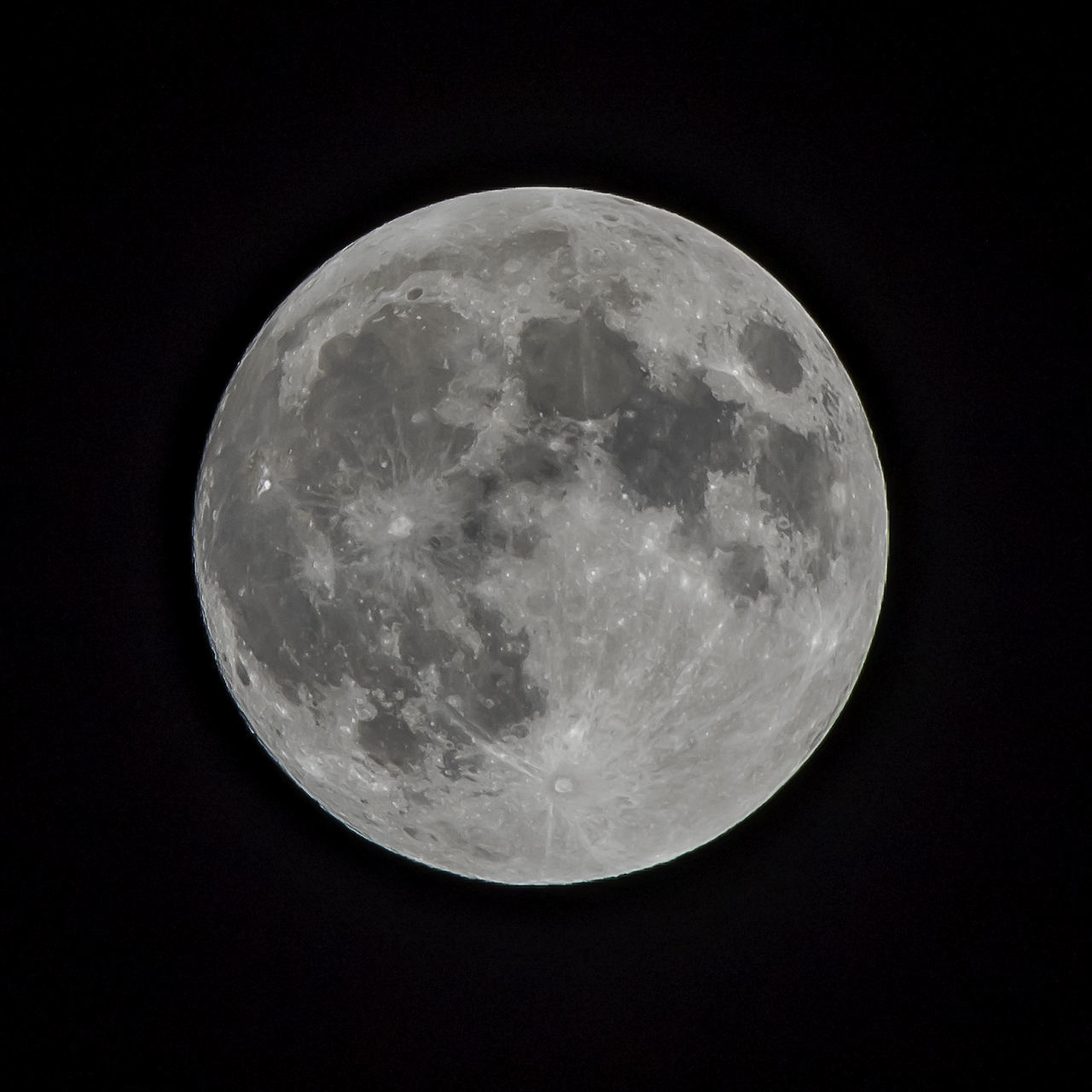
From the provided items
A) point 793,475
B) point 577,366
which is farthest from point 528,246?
point 793,475

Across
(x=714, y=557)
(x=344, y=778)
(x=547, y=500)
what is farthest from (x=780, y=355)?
(x=344, y=778)

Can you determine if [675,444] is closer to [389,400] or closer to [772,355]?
[772,355]

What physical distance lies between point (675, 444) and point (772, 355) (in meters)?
0.46

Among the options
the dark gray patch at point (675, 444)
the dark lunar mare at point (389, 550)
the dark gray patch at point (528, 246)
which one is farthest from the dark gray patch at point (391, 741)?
the dark gray patch at point (528, 246)

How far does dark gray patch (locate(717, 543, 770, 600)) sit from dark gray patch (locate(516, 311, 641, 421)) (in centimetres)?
48

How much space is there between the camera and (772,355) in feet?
9.86

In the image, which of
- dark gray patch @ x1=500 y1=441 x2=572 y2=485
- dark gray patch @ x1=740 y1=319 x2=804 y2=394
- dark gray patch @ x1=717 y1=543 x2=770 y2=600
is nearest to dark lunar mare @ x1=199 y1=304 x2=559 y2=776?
dark gray patch @ x1=500 y1=441 x2=572 y2=485

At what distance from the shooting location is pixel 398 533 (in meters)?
2.75

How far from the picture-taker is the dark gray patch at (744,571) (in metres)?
2.79

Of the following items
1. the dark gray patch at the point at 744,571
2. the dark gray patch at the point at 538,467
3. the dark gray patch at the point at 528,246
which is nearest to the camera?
the dark gray patch at the point at 538,467

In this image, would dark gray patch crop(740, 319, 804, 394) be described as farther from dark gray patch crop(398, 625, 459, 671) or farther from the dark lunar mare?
dark gray patch crop(398, 625, 459, 671)

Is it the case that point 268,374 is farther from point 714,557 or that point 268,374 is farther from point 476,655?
point 714,557

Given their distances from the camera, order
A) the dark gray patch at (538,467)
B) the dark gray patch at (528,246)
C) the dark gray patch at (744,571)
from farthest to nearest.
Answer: the dark gray patch at (528,246), the dark gray patch at (744,571), the dark gray patch at (538,467)

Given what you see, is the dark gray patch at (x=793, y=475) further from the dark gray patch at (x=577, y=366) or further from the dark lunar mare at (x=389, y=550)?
the dark lunar mare at (x=389, y=550)
